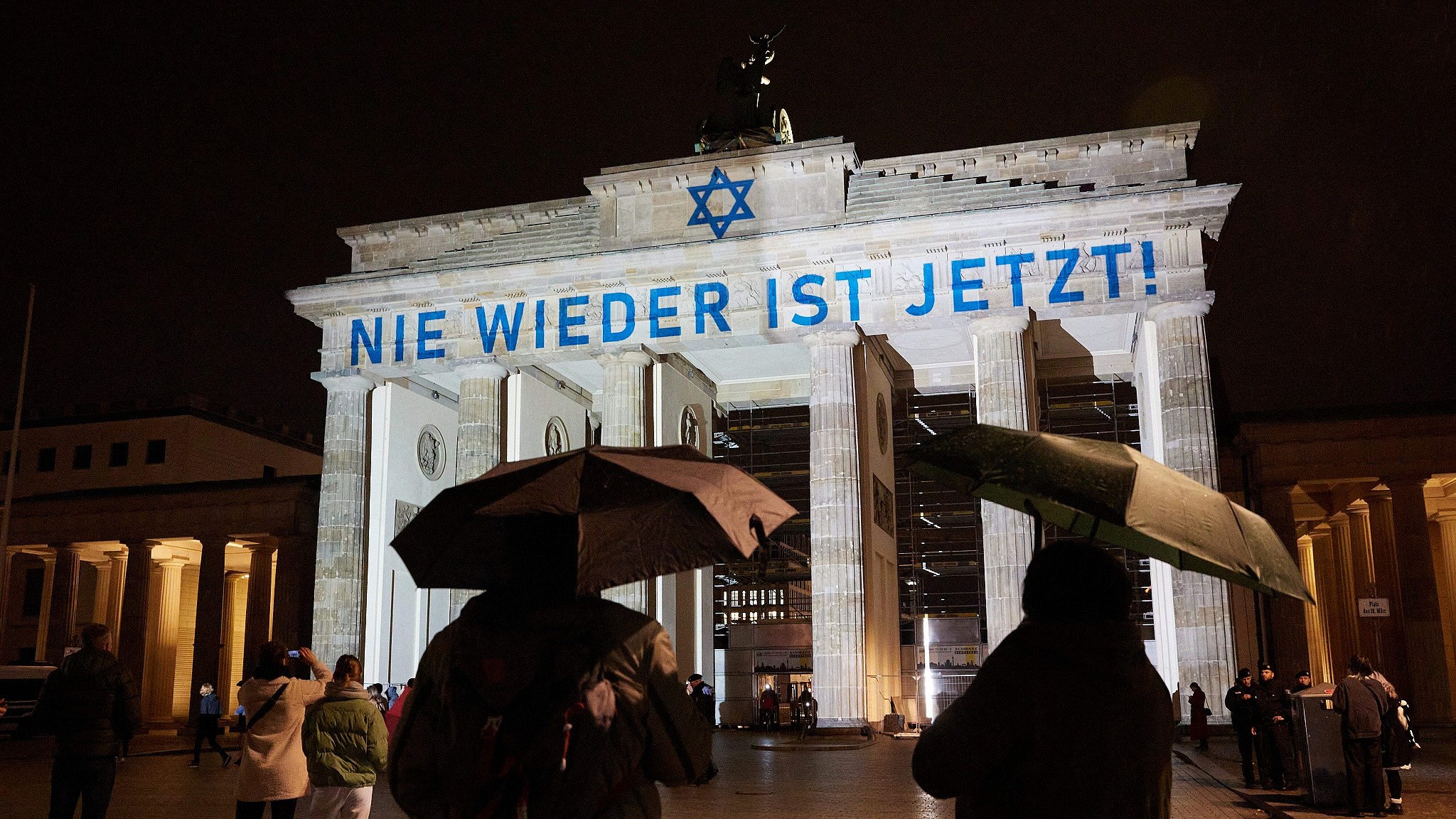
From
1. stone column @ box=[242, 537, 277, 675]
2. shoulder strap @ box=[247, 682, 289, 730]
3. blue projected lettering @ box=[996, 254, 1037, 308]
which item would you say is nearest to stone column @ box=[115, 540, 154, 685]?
stone column @ box=[242, 537, 277, 675]

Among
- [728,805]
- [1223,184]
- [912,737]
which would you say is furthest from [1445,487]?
[728,805]

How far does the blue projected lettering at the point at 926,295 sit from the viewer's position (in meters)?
29.3

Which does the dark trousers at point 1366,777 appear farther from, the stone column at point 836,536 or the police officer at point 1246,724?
the stone column at point 836,536

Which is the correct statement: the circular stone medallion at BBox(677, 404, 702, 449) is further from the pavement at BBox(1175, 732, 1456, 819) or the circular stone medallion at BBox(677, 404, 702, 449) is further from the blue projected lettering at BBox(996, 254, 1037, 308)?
the pavement at BBox(1175, 732, 1456, 819)

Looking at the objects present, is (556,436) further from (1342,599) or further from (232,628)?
(1342,599)

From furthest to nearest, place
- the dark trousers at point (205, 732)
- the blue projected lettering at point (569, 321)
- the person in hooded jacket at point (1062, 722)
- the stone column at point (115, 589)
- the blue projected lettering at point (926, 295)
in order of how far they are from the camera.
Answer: the stone column at point (115, 589)
the blue projected lettering at point (569, 321)
the blue projected lettering at point (926, 295)
the dark trousers at point (205, 732)
the person in hooded jacket at point (1062, 722)

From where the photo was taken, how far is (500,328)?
1265 inches

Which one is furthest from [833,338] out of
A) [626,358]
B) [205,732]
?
[205,732]

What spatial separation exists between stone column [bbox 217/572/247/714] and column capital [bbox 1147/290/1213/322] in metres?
35.2

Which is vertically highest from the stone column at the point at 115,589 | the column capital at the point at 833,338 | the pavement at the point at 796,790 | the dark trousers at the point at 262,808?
the column capital at the point at 833,338

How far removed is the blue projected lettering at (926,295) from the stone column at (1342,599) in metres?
17.2

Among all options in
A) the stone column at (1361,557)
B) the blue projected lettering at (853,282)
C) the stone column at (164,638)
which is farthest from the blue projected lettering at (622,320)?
the stone column at (164,638)

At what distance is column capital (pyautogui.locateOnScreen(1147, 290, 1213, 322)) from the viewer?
27688mm

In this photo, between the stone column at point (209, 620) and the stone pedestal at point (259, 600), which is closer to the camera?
the stone column at point (209, 620)
